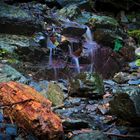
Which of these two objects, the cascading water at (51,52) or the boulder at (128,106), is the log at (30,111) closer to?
the boulder at (128,106)

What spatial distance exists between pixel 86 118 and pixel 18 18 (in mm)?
3708

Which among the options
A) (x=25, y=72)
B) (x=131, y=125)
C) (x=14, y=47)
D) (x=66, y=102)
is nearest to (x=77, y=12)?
(x=14, y=47)

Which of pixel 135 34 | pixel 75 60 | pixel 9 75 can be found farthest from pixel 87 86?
pixel 135 34

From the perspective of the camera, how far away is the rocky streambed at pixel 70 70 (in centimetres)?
392

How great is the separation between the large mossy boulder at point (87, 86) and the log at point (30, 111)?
131 cm

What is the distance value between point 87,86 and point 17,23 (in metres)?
2.83

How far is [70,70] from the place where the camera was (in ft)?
22.7

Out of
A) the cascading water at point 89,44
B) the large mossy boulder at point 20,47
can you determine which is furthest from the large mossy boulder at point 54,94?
the cascading water at point 89,44

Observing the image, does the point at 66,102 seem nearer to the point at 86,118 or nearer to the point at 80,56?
the point at 86,118

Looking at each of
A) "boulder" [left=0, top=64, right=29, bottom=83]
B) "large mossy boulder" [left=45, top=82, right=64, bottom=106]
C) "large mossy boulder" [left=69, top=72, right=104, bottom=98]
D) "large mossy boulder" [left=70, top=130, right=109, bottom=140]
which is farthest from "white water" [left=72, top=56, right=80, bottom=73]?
"large mossy boulder" [left=70, top=130, right=109, bottom=140]

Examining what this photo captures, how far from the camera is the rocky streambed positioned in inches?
154

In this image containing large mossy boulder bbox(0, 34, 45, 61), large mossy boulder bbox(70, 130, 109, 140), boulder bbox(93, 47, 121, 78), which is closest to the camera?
large mossy boulder bbox(70, 130, 109, 140)

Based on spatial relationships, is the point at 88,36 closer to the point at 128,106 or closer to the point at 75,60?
the point at 75,60

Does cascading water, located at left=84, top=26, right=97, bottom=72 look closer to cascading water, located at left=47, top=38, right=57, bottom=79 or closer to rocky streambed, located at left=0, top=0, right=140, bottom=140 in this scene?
rocky streambed, located at left=0, top=0, right=140, bottom=140
